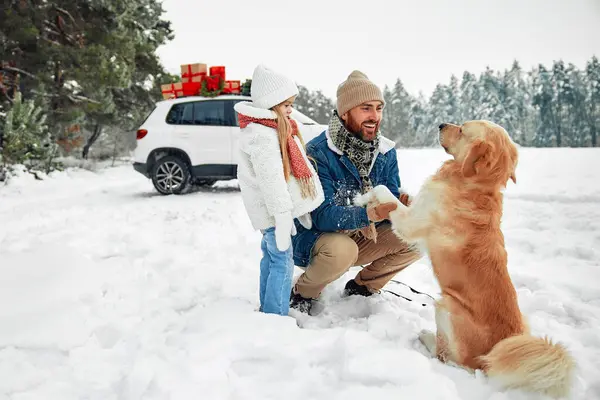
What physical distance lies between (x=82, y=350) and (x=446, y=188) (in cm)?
219

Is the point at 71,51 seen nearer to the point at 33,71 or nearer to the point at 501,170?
the point at 33,71

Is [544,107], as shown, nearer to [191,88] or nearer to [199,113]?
[191,88]

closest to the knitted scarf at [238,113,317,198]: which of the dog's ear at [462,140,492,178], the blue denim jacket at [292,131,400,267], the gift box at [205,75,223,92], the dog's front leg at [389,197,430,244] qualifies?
the blue denim jacket at [292,131,400,267]

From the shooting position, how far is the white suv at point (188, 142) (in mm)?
7824

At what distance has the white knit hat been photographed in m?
2.35

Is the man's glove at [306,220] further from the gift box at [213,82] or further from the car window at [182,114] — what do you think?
the gift box at [213,82]

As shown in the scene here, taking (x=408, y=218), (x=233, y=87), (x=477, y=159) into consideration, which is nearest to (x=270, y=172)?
(x=408, y=218)

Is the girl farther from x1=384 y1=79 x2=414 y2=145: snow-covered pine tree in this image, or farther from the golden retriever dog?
x1=384 y1=79 x2=414 y2=145: snow-covered pine tree

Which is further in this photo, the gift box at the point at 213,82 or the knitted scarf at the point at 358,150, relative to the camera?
the gift box at the point at 213,82

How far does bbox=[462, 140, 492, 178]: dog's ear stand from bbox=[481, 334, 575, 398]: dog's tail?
2.88ft

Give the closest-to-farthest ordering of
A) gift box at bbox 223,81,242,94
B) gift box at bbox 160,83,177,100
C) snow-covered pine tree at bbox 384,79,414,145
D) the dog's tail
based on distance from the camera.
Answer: the dog's tail, gift box at bbox 223,81,242,94, gift box at bbox 160,83,177,100, snow-covered pine tree at bbox 384,79,414,145

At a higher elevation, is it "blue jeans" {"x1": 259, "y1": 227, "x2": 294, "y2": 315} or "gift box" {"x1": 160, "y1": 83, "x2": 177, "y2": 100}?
"gift box" {"x1": 160, "y1": 83, "x2": 177, "y2": 100}

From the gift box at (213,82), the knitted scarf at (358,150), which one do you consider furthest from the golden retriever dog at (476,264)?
the gift box at (213,82)

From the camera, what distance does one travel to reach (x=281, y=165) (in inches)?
88.7
